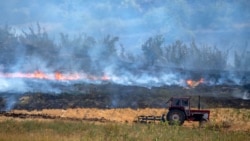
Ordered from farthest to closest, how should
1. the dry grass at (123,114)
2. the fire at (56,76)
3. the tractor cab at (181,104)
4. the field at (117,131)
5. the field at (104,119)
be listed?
the fire at (56,76) → the dry grass at (123,114) → the tractor cab at (181,104) → the field at (104,119) → the field at (117,131)

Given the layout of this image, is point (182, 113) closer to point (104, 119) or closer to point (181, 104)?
point (181, 104)

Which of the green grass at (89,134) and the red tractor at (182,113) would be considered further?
the red tractor at (182,113)

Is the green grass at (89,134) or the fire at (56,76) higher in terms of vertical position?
the fire at (56,76)

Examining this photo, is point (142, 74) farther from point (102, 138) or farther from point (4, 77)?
point (102, 138)

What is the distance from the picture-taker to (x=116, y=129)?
19797 mm

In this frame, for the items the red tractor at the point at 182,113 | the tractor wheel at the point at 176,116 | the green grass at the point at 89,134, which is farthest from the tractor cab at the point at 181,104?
the green grass at the point at 89,134

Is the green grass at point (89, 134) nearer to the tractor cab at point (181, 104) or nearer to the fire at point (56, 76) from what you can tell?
the tractor cab at point (181, 104)

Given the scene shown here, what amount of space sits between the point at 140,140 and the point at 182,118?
36.4 feet

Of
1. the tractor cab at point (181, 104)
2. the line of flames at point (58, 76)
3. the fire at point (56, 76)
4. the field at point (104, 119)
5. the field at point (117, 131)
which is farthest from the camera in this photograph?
the line of flames at point (58, 76)

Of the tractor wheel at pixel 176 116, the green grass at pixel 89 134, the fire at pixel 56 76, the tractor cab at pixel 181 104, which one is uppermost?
the fire at pixel 56 76

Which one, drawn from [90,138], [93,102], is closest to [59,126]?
[90,138]

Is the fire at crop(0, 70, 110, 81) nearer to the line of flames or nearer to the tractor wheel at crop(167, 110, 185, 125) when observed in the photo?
the line of flames

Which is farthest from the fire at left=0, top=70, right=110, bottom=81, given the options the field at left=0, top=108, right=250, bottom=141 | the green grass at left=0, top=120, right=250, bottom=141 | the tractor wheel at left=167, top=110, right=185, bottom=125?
the green grass at left=0, top=120, right=250, bottom=141

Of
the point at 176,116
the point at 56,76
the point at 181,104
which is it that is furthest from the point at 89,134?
the point at 56,76
